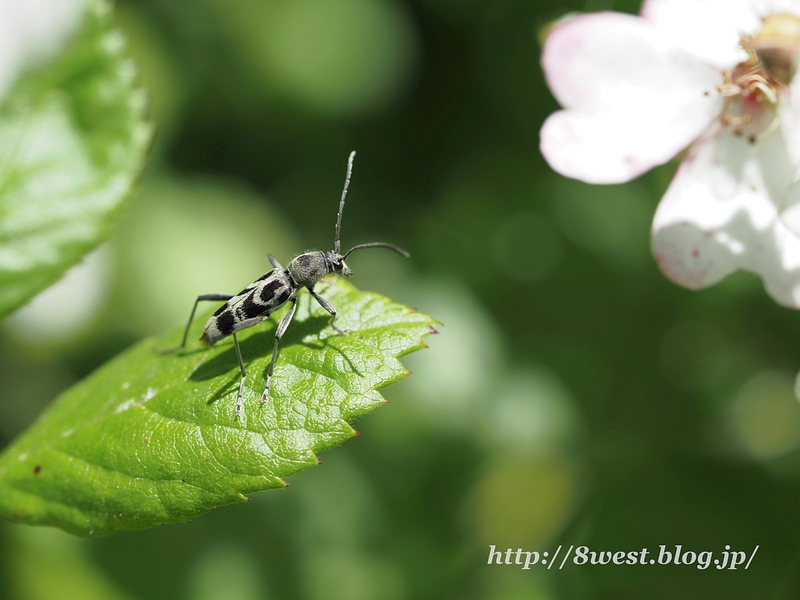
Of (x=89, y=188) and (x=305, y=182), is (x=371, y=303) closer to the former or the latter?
(x=89, y=188)

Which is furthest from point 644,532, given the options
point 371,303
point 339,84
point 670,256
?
point 339,84

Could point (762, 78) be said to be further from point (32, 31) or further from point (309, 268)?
point (32, 31)

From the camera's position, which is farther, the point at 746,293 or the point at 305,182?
the point at 305,182

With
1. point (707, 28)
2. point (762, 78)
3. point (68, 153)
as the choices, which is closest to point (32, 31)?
point (68, 153)

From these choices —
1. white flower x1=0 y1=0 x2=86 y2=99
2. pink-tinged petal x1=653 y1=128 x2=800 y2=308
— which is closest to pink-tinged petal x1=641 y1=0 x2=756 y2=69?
pink-tinged petal x1=653 y1=128 x2=800 y2=308

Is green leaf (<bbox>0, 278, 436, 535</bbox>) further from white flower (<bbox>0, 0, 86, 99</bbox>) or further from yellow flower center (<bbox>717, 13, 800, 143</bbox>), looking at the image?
white flower (<bbox>0, 0, 86, 99</bbox>)

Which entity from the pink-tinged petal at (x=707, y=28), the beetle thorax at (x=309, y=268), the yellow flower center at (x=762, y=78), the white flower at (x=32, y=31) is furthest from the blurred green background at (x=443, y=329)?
the beetle thorax at (x=309, y=268)
